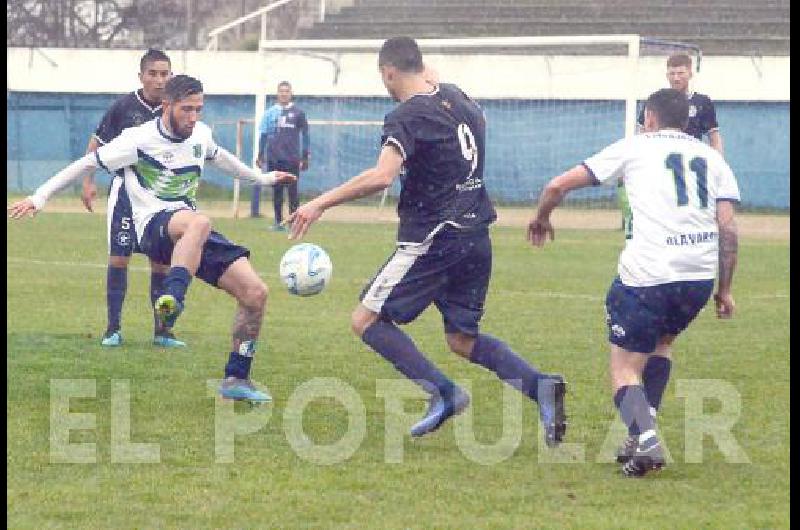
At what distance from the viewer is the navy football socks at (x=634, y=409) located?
6621 millimetres

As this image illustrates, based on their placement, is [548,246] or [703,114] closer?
[703,114]

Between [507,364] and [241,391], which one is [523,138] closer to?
[241,391]

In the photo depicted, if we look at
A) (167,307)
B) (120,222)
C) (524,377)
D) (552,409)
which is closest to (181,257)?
(167,307)

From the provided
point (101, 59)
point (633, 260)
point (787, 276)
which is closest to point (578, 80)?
point (101, 59)

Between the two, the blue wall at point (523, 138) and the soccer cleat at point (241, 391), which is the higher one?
the blue wall at point (523, 138)

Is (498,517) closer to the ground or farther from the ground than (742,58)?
closer to the ground

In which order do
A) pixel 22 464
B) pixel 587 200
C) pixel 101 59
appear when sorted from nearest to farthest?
pixel 22 464, pixel 587 200, pixel 101 59

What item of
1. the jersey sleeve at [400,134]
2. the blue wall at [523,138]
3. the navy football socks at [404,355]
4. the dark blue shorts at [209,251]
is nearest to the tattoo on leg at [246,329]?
the dark blue shorts at [209,251]

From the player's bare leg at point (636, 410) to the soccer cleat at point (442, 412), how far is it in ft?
2.82

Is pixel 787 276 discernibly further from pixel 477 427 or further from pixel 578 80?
pixel 578 80

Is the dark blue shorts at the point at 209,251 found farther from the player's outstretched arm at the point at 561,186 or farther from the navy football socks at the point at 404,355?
the player's outstretched arm at the point at 561,186

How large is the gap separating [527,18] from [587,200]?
9.33 meters

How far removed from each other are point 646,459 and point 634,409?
0.91ft

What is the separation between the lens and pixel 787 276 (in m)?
17.1
